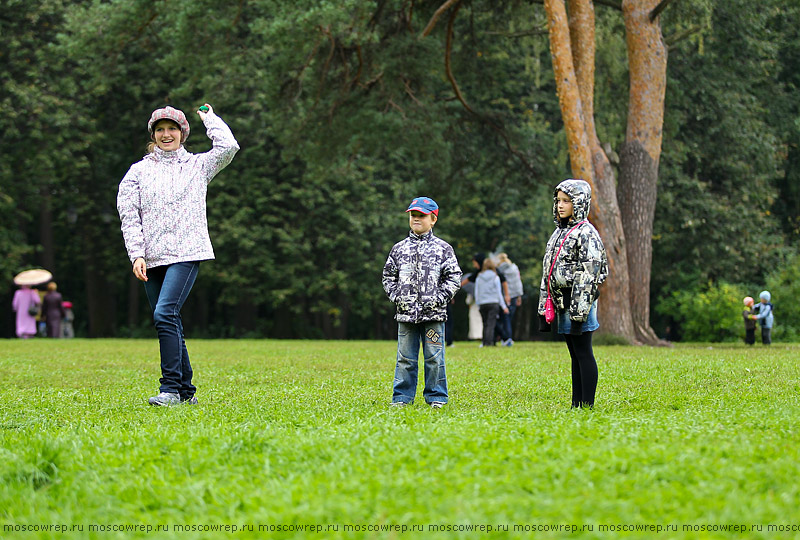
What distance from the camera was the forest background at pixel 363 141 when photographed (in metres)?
22.7

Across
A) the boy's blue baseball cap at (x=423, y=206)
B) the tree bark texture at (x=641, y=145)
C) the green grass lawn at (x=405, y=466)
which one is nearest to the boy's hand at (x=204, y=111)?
the boy's blue baseball cap at (x=423, y=206)

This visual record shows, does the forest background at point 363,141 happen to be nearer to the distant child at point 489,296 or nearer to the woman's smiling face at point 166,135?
the distant child at point 489,296

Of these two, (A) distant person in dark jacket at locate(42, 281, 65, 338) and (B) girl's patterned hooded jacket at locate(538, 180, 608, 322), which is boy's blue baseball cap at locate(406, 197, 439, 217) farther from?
(A) distant person in dark jacket at locate(42, 281, 65, 338)

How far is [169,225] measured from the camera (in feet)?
24.0

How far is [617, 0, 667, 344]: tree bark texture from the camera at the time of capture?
67.1ft

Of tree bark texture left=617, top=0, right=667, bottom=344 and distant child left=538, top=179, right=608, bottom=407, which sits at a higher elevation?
tree bark texture left=617, top=0, right=667, bottom=344

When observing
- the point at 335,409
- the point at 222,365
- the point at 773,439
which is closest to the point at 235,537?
the point at 773,439

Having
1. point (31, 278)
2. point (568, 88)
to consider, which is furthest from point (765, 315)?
point (31, 278)

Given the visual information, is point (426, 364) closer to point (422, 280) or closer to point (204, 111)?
point (422, 280)

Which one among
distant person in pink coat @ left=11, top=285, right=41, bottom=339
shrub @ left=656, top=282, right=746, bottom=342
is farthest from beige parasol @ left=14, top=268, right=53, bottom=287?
shrub @ left=656, top=282, right=746, bottom=342

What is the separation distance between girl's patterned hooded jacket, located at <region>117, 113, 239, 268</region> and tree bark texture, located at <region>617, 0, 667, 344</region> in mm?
14705

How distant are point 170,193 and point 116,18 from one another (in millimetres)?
15924

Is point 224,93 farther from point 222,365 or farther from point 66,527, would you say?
point 66,527

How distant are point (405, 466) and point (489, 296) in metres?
14.5
